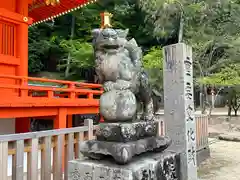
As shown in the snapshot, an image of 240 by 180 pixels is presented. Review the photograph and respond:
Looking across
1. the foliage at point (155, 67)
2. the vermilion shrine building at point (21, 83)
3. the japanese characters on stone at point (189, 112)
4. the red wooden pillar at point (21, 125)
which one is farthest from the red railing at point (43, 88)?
the foliage at point (155, 67)

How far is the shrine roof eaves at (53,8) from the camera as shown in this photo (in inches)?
350

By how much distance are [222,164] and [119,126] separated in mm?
5417

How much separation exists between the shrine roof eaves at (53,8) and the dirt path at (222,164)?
19.0ft

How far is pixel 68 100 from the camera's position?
741 centimetres

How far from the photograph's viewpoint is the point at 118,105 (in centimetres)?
260

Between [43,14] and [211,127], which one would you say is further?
[211,127]

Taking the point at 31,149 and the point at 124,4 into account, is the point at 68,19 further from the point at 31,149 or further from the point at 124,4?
the point at 31,149

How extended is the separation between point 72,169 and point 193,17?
11.8m

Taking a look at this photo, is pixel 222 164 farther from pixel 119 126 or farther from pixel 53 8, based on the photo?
pixel 53 8

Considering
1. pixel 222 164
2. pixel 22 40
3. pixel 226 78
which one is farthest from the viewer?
pixel 226 78

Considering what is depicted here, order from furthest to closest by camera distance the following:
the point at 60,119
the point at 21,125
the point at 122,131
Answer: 1. the point at 21,125
2. the point at 60,119
3. the point at 122,131

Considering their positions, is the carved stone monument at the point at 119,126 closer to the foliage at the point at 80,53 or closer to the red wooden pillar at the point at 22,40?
the red wooden pillar at the point at 22,40

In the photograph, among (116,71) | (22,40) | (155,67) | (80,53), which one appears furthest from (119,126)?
(80,53)

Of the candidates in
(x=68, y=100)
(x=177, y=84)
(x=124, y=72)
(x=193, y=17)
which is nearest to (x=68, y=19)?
(x=193, y=17)
